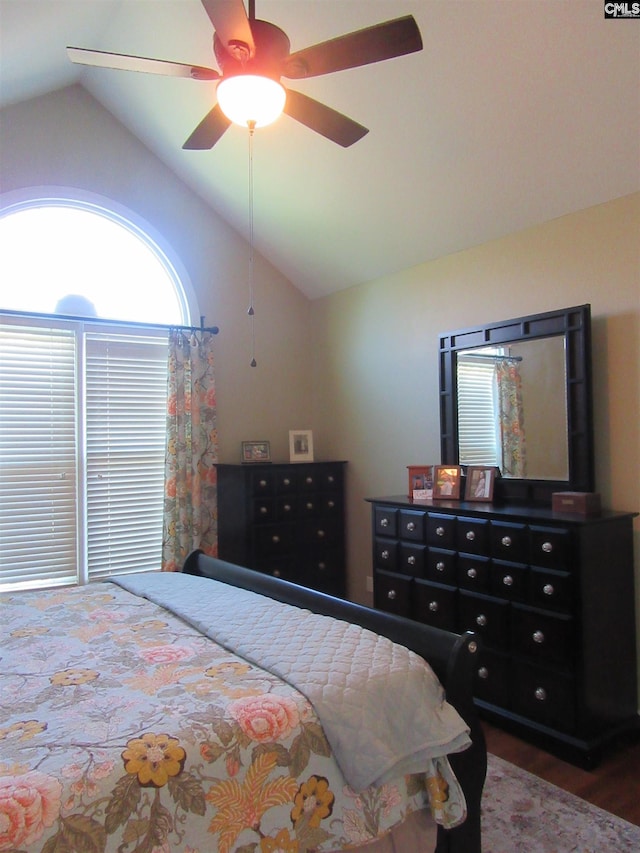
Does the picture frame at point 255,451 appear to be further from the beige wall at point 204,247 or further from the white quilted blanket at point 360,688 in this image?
the white quilted blanket at point 360,688

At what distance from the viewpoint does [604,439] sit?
2.86m

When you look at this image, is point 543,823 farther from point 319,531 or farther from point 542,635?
point 319,531

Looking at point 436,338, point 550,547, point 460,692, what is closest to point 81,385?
point 436,338

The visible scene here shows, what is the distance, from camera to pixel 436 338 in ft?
12.3

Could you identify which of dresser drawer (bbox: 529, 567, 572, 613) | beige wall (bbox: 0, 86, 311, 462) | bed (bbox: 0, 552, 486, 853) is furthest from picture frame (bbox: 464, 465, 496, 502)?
beige wall (bbox: 0, 86, 311, 462)

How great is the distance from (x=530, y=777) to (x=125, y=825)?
1871 mm

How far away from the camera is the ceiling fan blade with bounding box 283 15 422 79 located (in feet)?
5.71

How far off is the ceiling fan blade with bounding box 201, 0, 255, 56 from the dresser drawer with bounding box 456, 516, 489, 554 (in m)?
2.17

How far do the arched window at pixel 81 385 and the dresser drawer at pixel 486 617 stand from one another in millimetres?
2075

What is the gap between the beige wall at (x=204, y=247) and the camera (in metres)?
3.68

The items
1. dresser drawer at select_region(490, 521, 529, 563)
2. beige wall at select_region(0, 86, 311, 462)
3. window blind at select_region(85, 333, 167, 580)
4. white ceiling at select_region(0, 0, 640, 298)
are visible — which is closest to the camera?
white ceiling at select_region(0, 0, 640, 298)

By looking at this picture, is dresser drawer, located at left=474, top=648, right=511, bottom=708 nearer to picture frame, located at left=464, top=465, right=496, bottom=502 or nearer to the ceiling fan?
picture frame, located at left=464, top=465, right=496, bottom=502

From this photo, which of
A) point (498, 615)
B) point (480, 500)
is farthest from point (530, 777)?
point (480, 500)

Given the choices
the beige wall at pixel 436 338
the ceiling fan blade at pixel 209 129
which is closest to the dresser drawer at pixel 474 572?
the beige wall at pixel 436 338
